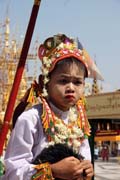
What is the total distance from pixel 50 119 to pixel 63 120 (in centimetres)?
10

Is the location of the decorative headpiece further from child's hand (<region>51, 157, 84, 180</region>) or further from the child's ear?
child's hand (<region>51, 157, 84, 180</region>)

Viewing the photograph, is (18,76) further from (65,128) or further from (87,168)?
(87,168)

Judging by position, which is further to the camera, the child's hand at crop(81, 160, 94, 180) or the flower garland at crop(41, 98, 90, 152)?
the flower garland at crop(41, 98, 90, 152)

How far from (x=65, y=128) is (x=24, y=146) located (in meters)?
0.25

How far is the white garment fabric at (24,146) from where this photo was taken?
6.45 feet

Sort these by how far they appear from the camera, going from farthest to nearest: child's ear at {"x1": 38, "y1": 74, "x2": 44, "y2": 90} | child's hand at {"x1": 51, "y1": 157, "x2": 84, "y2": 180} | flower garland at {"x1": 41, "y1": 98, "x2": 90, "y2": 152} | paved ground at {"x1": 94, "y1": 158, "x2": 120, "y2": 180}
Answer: paved ground at {"x1": 94, "y1": 158, "x2": 120, "y2": 180}
child's ear at {"x1": 38, "y1": 74, "x2": 44, "y2": 90}
flower garland at {"x1": 41, "y1": 98, "x2": 90, "y2": 152}
child's hand at {"x1": 51, "y1": 157, "x2": 84, "y2": 180}

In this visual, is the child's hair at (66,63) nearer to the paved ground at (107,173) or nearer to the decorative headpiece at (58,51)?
the decorative headpiece at (58,51)

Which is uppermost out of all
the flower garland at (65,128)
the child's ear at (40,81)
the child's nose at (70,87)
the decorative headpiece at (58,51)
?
the decorative headpiece at (58,51)

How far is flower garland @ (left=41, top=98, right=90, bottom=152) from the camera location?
6.92 ft

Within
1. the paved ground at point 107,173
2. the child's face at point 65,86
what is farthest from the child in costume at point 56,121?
the paved ground at point 107,173

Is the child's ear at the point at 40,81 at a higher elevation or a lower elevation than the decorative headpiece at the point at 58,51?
lower

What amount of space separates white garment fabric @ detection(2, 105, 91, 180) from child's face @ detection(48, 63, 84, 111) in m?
0.12

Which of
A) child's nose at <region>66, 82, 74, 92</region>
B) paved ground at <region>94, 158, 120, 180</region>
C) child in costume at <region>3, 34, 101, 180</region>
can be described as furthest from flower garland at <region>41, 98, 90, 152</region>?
paved ground at <region>94, 158, 120, 180</region>

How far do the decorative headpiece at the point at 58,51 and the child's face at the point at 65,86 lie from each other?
47 mm
